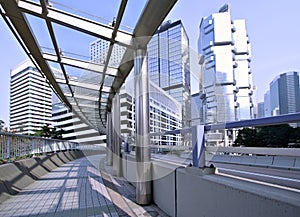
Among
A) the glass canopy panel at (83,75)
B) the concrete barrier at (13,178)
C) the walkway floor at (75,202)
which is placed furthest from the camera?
the glass canopy panel at (83,75)

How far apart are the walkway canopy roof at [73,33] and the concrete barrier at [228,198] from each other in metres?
1.88

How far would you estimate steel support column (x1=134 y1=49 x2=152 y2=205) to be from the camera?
339cm

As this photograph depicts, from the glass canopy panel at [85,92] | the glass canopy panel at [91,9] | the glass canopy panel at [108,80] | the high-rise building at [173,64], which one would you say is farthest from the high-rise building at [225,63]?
the glass canopy panel at [85,92]

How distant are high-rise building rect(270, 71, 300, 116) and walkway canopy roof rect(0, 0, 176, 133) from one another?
1639 millimetres

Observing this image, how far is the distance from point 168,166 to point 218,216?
4.13 ft

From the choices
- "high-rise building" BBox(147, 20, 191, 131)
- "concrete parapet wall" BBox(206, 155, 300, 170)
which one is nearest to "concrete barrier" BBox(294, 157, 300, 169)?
"concrete parapet wall" BBox(206, 155, 300, 170)

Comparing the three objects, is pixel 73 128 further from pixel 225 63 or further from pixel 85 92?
pixel 225 63

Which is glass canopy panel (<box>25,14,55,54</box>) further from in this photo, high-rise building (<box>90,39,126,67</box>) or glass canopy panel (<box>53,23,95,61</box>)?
high-rise building (<box>90,39,126,67</box>)

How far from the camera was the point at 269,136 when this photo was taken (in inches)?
74.7

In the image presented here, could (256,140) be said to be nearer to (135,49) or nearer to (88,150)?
(135,49)

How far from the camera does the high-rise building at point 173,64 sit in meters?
4.39

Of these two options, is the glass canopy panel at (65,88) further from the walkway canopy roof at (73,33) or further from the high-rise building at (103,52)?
the high-rise building at (103,52)

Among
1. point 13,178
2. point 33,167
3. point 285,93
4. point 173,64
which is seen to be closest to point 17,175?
point 13,178

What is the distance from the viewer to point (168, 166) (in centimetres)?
295
